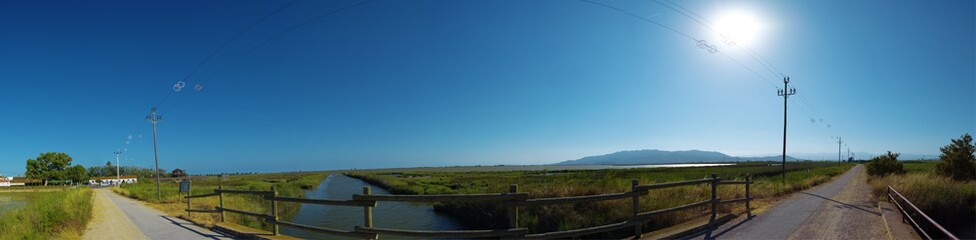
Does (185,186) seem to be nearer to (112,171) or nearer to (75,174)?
(75,174)

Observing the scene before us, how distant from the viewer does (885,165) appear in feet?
105

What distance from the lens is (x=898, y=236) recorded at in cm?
885

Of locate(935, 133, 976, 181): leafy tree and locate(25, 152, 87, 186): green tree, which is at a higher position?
locate(935, 133, 976, 181): leafy tree

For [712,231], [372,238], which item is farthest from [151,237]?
[712,231]

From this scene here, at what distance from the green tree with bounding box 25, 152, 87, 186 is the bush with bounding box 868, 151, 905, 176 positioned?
402 feet

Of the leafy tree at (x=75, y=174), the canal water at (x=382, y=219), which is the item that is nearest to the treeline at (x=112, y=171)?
the leafy tree at (x=75, y=174)

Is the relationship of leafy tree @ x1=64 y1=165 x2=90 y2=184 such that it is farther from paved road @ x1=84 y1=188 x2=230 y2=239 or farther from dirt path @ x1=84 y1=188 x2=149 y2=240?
paved road @ x1=84 y1=188 x2=230 y2=239

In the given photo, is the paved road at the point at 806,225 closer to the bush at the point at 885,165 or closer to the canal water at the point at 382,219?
the canal water at the point at 382,219

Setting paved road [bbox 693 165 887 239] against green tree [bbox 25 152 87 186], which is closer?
paved road [bbox 693 165 887 239]

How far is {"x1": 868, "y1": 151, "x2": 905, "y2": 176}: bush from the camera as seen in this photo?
3142cm

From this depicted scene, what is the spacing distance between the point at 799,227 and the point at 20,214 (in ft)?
72.5

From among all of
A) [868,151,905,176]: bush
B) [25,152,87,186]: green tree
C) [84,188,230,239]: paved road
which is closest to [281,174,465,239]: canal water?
[84,188,230,239]: paved road

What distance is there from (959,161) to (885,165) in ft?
35.4

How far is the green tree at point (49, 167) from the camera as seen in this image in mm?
80562
